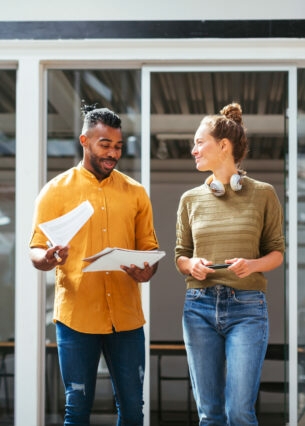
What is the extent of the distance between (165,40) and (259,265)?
2.05 metres

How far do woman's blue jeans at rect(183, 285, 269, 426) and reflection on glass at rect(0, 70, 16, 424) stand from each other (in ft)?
6.61

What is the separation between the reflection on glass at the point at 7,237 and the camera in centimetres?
500

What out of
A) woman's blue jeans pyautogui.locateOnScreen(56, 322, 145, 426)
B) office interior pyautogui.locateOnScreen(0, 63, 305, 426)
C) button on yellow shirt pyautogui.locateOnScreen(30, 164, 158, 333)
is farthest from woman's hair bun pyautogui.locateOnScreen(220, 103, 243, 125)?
office interior pyautogui.locateOnScreen(0, 63, 305, 426)

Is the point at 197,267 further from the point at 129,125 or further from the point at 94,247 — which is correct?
the point at 129,125

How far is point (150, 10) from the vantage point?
485cm

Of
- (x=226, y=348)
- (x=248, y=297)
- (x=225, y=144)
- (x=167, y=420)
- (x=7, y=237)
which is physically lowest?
(x=167, y=420)

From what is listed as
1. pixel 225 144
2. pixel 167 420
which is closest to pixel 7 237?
pixel 225 144

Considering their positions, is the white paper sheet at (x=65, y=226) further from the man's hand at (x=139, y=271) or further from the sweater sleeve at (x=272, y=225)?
the sweater sleeve at (x=272, y=225)

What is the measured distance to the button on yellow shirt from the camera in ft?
11.0

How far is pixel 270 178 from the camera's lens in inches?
317

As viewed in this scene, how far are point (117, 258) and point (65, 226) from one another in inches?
10.0

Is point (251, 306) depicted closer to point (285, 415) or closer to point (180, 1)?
point (285, 415)

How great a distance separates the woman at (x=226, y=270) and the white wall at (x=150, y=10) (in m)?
1.59

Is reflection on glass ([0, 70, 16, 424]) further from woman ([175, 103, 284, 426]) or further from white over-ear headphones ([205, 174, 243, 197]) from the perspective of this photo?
white over-ear headphones ([205, 174, 243, 197])
